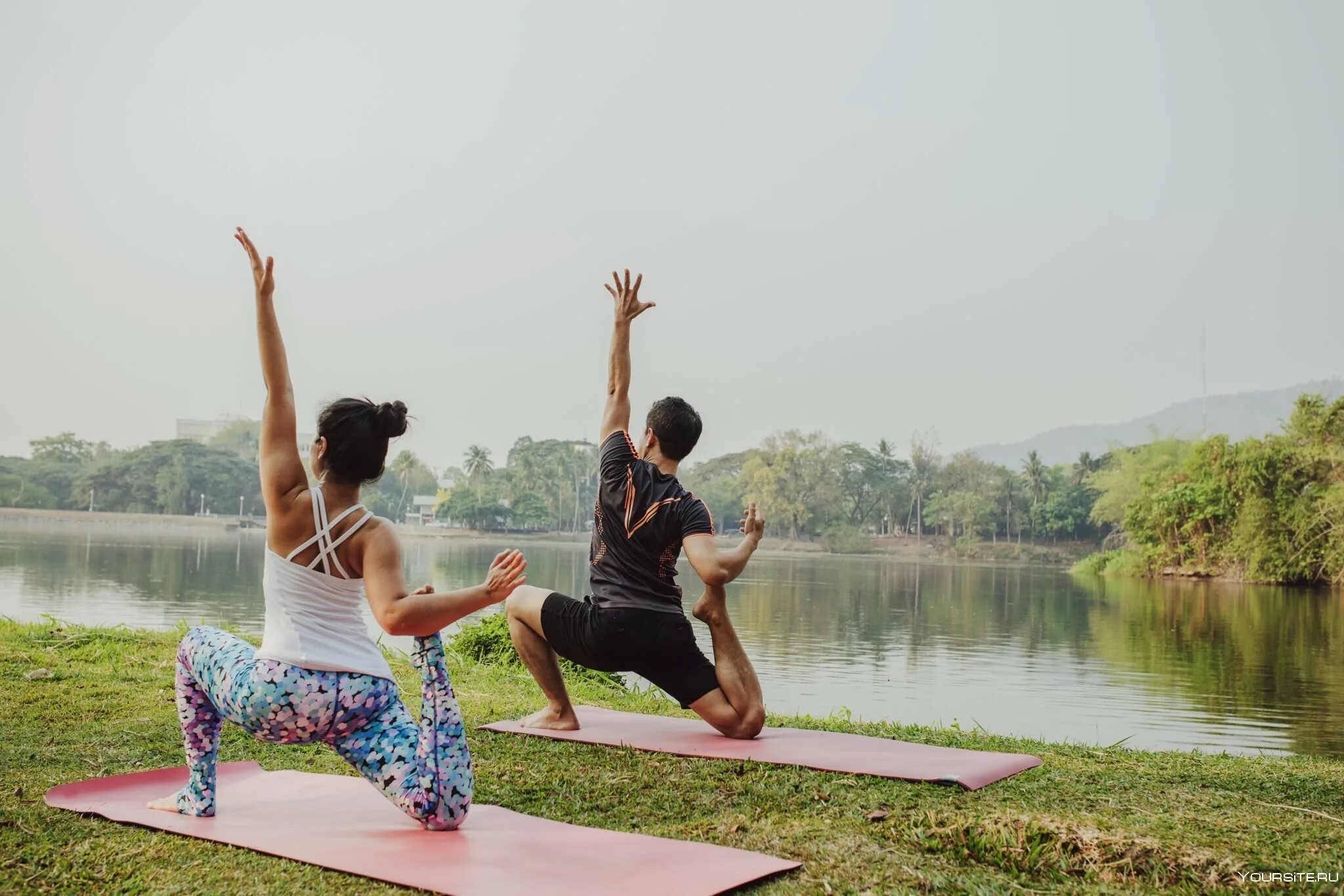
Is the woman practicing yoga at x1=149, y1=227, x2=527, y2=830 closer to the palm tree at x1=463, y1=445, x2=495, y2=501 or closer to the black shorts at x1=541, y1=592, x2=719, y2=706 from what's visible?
the black shorts at x1=541, y1=592, x2=719, y2=706

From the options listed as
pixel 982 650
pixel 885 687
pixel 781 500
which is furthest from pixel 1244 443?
pixel 781 500

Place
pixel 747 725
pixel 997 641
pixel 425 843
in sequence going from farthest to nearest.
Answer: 1. pixel 997 641
2. pixel 747 725
3. pixel 425 843

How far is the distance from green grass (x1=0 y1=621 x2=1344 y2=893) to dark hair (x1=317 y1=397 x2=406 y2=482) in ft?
3.47

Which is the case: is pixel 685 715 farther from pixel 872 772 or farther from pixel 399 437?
pixel 399 437

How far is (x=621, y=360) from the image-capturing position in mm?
4871

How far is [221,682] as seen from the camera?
307 cm

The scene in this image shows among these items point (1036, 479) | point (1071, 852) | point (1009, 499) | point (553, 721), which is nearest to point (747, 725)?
point (553, 721)

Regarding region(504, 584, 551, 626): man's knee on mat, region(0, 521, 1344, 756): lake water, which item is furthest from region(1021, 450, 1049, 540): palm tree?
region(504, 584, 551, 626): man's knee on mat

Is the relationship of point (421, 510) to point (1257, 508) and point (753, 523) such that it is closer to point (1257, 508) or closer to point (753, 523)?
point (1257, 508)

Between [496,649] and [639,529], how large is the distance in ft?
13.5

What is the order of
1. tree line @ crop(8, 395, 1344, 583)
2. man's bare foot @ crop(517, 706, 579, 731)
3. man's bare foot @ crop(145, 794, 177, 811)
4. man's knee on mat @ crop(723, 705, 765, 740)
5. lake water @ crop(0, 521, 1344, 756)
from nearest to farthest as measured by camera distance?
man's bare foot @ crop(145, 794, 177, 811) < man's knee on mat @ crop(723, 705, 765, 740) < man's bare foot @ crop(517, 706, 579, 731) < lake water @ crop(0, 521, 1344, 756) < tree line @ crop(8, 395, 1344, 583)

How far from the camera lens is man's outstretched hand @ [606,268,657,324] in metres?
4.92

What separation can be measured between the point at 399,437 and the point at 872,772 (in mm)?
2143

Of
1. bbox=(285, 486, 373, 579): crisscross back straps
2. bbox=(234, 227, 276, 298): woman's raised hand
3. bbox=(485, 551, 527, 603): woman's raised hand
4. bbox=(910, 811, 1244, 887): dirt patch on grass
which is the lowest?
bbox=(910, 811, 1244, 887): dirt patch on grass
